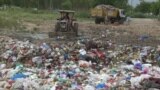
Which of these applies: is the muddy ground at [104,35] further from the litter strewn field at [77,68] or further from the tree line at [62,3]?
the tree line at [62,3]

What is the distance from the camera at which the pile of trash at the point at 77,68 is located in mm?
7720

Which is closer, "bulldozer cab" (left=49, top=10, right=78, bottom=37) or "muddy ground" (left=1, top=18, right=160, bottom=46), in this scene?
"muddy ground" (left=1, top=18, right=160, bottom=46)

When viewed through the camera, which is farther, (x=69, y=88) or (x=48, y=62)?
(x=48, y=62)

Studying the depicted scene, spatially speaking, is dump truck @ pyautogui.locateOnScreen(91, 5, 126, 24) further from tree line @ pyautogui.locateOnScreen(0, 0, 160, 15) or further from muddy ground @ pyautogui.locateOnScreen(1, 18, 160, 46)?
tree line @ pyautogui.locateOnScreen(0, 0, 160, 15)

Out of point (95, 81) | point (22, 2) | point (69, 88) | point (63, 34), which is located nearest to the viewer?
point (69, 88)

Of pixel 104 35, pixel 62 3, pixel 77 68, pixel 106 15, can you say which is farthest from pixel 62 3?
pixel 77 68

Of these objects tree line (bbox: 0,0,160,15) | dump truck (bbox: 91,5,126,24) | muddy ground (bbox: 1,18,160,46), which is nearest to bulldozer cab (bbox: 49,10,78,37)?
muddy ground (bbox: 1,18,160,46)

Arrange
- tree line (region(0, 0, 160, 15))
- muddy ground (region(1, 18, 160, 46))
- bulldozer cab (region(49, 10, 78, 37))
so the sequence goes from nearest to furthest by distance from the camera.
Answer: muddy ground (region(1, 18, 160, 46)) → bulldozer cab (region(49, 10, 78, 37)) → tree line (region(0, 0, 160, 15))

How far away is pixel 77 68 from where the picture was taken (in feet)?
31.9

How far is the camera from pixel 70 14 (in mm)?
→ 20953

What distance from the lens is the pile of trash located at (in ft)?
25.3

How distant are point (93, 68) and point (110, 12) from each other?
26592mm

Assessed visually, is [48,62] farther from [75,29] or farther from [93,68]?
[75,29]

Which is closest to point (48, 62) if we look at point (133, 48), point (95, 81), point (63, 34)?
point (95, 81)
